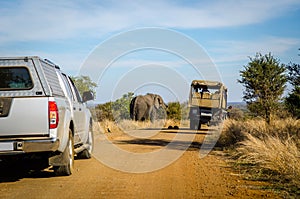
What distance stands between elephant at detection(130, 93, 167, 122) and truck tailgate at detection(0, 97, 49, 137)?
29546 millimetres

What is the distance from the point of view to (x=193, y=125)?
2880cm

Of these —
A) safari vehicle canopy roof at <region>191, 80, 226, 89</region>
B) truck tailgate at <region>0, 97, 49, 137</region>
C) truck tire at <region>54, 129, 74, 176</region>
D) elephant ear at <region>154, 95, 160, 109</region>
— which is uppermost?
safari vehicle canopy roof at <region>191, 80, 226, 89</region>

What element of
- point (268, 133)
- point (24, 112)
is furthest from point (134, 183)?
point (268, 133)

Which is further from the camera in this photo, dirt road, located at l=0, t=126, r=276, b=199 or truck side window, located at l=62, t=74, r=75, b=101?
truck side window, located at l=62, t=74, r=75, b=101

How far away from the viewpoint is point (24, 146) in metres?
7.64

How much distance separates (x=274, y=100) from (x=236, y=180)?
1543cm

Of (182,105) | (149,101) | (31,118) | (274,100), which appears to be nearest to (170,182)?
(31,118)

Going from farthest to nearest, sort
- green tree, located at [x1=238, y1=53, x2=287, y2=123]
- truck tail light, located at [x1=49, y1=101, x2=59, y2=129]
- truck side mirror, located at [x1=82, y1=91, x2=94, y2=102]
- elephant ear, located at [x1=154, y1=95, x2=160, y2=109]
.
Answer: elephant ear, located at [x1=154, y1=95, x2=160, y2=109], green tree, located at [x1=238, y1=53, x2=287, y2=123], truck side mirror, located at [x1=82, y1=91, x2=94, y2=102], truck tail light, located at [x1=49, y1=101, x2=59, y2=129]

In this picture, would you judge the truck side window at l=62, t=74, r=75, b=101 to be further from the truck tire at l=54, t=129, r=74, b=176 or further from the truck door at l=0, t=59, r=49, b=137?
the truck door at l=0, t=59, r=49, b=137

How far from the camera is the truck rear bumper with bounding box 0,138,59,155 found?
7.62 meters

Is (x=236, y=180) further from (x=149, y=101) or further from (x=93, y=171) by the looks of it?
(x=149, y=101)

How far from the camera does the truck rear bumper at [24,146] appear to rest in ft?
25.0

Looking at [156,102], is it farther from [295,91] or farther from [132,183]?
[132,183]

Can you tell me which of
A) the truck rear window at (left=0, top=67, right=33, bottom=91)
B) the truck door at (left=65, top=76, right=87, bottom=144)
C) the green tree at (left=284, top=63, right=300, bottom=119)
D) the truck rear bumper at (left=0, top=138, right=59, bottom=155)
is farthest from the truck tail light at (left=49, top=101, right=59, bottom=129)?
the green tree at (left=284, top=63, right=300, bottom=119)
